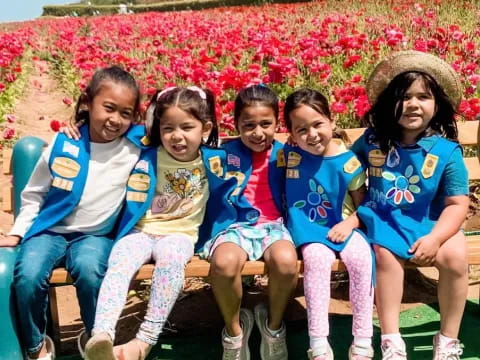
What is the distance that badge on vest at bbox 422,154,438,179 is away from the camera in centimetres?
270

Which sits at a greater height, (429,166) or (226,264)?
(429,166)

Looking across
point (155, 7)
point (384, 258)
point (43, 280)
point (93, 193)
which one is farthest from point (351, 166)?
point (155, 7)

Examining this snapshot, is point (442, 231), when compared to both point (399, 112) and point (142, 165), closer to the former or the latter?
point (399, 112)

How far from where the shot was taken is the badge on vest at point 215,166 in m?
2.87

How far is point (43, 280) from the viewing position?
2.47 metres

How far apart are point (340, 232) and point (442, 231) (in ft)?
1.31

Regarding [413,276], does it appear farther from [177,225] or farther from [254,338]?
[177,225]

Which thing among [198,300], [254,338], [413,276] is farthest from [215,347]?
[413,276]

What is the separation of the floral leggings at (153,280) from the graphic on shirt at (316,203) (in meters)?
0.53

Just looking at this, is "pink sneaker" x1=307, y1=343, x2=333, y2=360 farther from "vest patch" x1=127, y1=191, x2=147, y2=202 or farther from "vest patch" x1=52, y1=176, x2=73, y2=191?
"vest patch" x1=52, y1=176, x2=73, y2=191

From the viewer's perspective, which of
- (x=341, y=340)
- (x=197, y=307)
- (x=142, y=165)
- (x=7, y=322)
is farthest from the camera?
(x=197, y=307)

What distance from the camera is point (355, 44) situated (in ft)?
16.6

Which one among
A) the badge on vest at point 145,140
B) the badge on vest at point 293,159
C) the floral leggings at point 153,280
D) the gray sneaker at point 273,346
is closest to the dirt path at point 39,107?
the badge on vest at point 145,140

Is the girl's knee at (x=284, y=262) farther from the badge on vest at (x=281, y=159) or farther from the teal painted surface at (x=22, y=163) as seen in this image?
the teal painted surface at (x=22, y=163)
